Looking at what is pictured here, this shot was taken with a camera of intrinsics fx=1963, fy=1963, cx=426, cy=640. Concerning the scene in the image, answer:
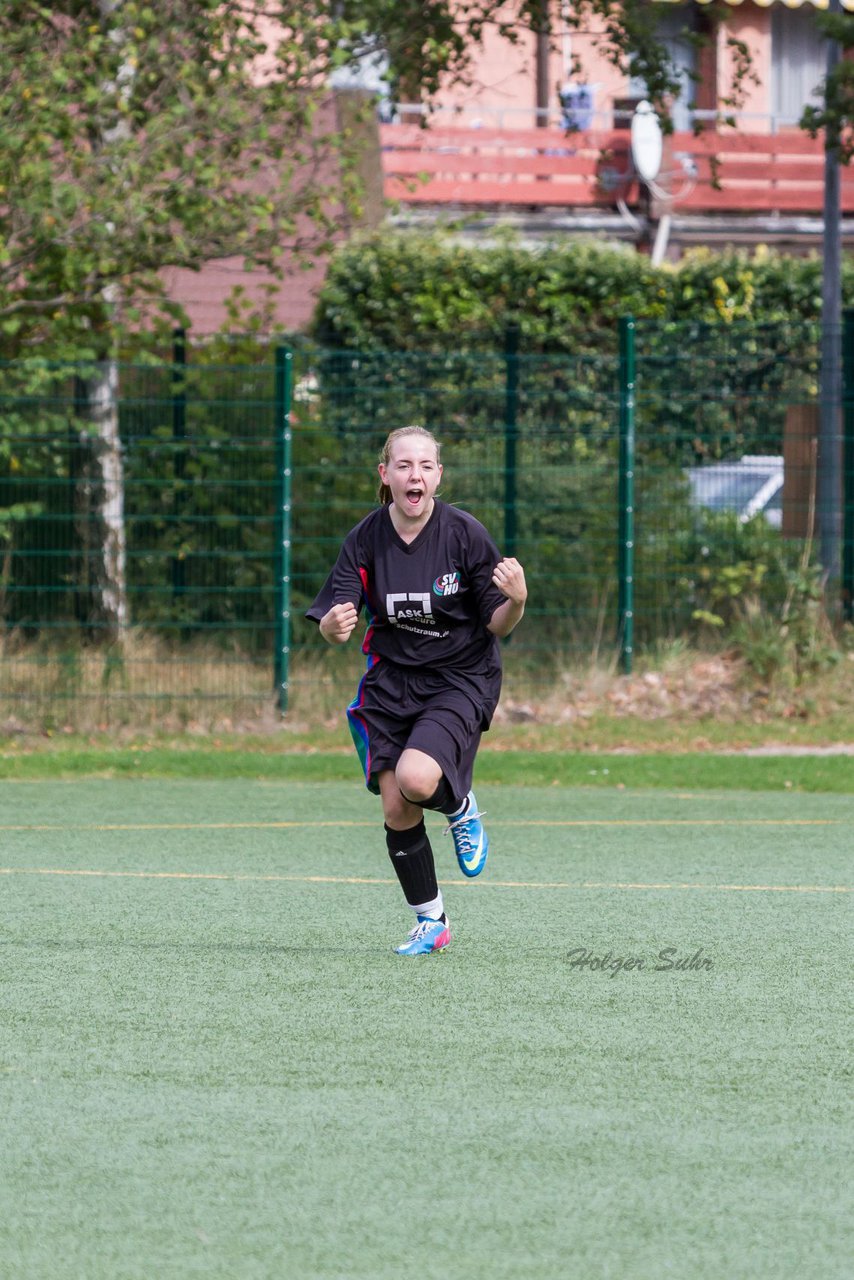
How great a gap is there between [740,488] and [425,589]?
8.17 meters

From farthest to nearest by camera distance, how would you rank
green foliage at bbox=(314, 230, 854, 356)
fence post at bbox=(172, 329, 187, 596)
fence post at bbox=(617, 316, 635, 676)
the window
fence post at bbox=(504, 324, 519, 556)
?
the window → green foliage at bbox=(314, 230, 854, 356) → fence post at bbox=(504, 324, 519, 556) → fence post at bbox=(617, 316, 635, 676) → fence post at bbox=(172, 329, 187, 596)

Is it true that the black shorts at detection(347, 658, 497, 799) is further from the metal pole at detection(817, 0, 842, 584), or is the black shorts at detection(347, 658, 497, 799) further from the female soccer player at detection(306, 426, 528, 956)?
the metal pole at detection(817, 0, 842, 584)

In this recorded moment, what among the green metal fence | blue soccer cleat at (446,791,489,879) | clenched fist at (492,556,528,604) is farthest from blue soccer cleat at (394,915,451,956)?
the green metal fence

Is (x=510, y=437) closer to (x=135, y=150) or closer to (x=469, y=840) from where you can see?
(x=135, y=150)

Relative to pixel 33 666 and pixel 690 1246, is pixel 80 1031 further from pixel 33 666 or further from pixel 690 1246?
pixel 33 666

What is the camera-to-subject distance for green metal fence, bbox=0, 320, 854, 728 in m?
13.1

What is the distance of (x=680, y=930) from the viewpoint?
666 centimetres

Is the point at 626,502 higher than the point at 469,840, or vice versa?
the point at 626,502

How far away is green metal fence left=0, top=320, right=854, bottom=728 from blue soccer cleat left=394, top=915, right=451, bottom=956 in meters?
6.93

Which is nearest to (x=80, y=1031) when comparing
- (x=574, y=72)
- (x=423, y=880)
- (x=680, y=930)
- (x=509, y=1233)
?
(x=423, y=880)

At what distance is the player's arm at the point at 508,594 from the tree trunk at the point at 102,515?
732 cm

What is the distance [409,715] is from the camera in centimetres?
622

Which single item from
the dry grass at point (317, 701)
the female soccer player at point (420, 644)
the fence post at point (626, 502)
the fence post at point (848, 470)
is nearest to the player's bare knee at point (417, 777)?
the female soccer player at point (420, 644)

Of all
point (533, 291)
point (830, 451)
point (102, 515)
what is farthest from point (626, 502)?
point (533, 291)
